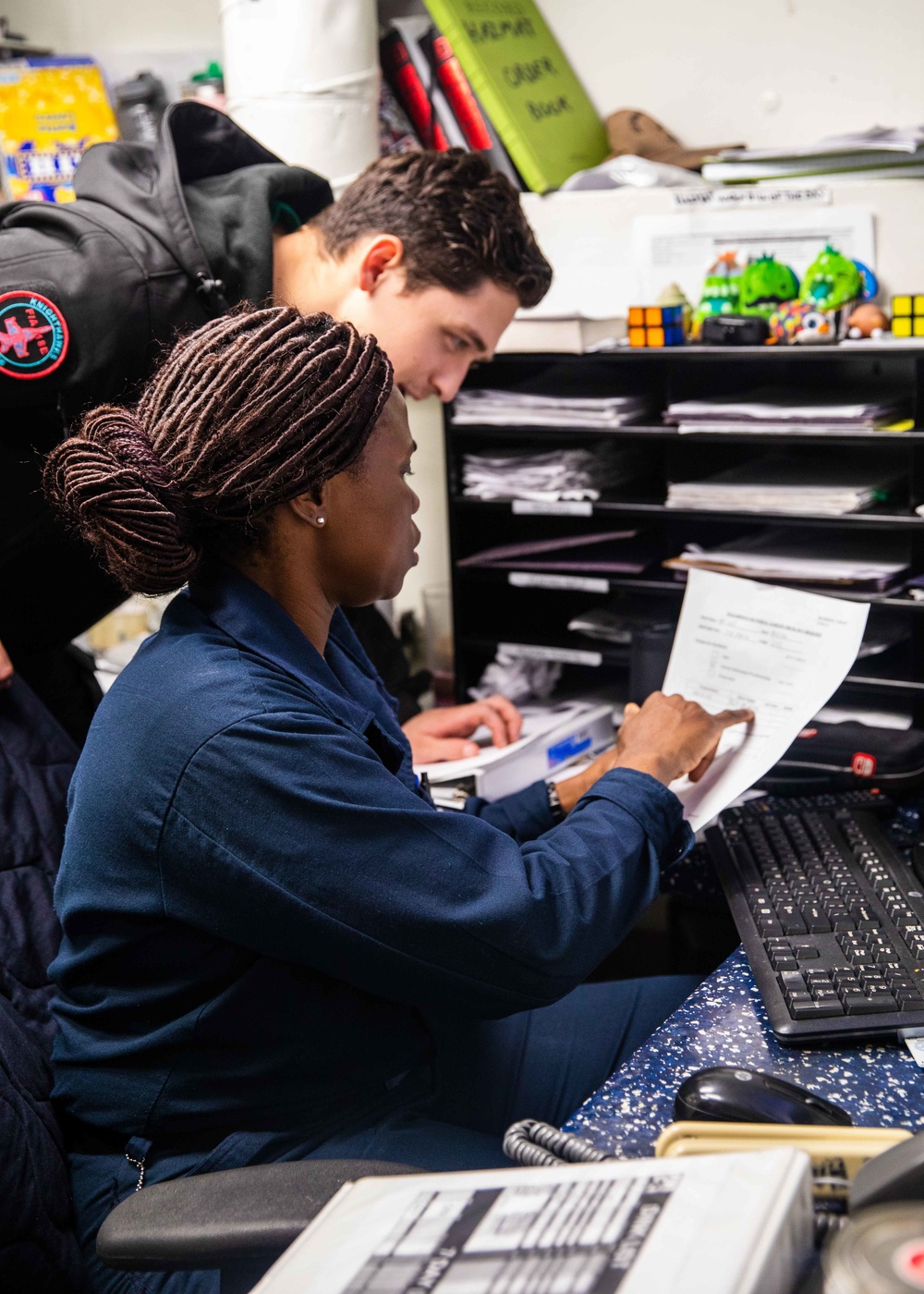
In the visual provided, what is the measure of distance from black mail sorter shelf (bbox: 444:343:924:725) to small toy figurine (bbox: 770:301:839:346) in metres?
0.03

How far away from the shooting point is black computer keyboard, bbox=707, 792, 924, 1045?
2.93 feet

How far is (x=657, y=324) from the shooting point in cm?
161

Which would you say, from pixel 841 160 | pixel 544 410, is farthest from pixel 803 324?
pixel 544 410

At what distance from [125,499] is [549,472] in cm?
89

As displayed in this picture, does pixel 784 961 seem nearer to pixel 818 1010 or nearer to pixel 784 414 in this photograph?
pixel 818 1010

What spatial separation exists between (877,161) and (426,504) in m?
1.03

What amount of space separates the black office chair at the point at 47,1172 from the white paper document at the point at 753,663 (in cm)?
57

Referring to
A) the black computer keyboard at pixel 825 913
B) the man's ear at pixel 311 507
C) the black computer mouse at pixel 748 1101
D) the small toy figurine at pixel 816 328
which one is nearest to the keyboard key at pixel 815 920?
the black computer keyboard at pixel 825 913

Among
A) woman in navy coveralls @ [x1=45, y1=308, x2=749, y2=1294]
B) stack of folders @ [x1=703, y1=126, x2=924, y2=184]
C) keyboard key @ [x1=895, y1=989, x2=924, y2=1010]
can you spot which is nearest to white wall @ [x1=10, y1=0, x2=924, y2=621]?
stack of folders @ [x1=703, y1=126, x2=924, y2=184]

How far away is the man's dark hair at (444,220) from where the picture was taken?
4.73ft

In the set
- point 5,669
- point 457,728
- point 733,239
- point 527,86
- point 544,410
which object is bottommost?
point 457,728

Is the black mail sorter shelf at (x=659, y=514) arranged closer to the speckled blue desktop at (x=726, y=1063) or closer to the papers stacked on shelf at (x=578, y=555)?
the papers stacked on shelf at (x=578, y=555)

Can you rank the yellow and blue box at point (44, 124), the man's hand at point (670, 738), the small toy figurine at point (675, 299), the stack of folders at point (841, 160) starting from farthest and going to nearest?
1. the yellow and blue box at point (44, 124)
2. the small toy figurine at point (675, 299)
3. the stack of folders at point (841, 160)
4. the man's hand at point (670, 738)

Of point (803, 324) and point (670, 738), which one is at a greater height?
point (803, 324)
